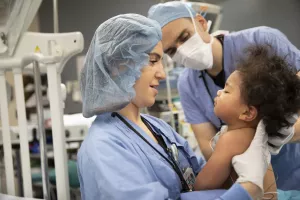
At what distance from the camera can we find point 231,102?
4.02ft

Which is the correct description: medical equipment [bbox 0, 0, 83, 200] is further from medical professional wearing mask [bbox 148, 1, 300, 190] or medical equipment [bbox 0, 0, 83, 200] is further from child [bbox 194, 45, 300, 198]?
child [bbox 194, 45, 300, 198]

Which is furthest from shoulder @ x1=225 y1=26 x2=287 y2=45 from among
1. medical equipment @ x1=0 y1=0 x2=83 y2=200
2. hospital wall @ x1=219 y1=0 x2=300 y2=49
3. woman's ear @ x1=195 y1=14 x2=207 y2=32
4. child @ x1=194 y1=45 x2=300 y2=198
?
hospital wall @ x1=219 y1=0 x2=300 y2=49

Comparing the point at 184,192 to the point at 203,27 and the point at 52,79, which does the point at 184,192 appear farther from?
the point at 203,27

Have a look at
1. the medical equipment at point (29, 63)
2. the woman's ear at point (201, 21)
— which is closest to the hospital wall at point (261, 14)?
the woman's ear at point (201, 21)

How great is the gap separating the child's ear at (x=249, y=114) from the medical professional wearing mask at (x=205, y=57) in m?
0.51

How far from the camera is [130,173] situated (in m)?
0.99

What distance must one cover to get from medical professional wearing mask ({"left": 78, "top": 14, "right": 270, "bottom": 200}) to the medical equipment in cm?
36

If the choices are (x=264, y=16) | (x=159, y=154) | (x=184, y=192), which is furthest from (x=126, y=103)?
(x=264, y=16)

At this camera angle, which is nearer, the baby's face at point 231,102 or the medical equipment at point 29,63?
the baby's face at point 231,102

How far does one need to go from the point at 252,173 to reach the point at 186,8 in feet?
3.27

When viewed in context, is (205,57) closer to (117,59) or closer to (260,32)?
(260,32)

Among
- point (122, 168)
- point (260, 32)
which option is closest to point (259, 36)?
point (260, 32)

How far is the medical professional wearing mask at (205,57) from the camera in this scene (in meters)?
1.65

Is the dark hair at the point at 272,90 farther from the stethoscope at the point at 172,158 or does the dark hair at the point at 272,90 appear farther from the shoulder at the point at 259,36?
the shoulder at the point at 259,36
